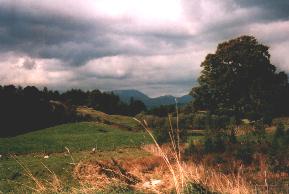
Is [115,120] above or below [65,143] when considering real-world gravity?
below

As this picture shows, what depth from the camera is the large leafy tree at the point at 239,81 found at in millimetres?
57094

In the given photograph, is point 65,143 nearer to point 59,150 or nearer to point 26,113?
point 59,150

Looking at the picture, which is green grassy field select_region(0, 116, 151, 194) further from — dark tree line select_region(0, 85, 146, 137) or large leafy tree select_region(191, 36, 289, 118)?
dark tree line select_region(0, 85, 146, 137)

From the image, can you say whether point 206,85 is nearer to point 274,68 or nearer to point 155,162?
point 274,68

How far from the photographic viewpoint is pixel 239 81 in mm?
59438

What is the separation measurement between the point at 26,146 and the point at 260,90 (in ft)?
105

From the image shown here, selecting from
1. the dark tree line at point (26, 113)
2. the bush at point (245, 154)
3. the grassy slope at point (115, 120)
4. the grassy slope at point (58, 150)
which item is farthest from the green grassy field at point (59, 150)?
the grassy slope at point (115, 120)

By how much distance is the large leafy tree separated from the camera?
57.1 metres

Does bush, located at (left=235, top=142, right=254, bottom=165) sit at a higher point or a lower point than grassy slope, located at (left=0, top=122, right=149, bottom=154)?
higher

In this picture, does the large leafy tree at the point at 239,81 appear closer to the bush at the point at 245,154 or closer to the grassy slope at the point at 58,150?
the grassy slope at the point at 58,150

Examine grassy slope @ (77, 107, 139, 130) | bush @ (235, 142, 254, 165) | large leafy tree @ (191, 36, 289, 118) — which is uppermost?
large leafy tree @ (191, 36, 289, 118)

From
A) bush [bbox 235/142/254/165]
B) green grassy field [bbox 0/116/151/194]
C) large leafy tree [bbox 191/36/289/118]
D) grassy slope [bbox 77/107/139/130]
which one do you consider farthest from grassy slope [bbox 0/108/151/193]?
grassy slope [bbox 77/107/139/130]

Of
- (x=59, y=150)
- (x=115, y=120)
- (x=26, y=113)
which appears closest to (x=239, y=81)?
(x=59, y=150)

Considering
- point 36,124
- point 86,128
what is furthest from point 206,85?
point 36,124
